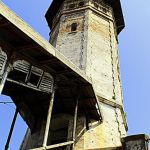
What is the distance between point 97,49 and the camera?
45.0 ft

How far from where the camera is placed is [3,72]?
262 inches

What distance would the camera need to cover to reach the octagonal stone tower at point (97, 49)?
10516 mm

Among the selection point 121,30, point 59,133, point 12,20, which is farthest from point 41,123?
point 121,30

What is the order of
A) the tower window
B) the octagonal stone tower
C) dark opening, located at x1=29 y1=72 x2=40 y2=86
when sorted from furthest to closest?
the tower window < the octagonal stone tower < dark opening, located at x1=29 y1=72 x2=40 y2=86

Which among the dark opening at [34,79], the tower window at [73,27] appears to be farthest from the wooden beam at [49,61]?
the tower window at [73,27]

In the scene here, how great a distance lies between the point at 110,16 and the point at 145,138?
10.3 meters

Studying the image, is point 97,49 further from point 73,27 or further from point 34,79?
point 34,79

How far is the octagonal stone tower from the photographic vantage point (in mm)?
10516

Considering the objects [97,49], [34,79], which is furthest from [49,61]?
[97,49]

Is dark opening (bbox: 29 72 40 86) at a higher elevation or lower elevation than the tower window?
lower

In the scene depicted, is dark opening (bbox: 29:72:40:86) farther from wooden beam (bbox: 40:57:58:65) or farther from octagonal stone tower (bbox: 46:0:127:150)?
octagonal stone tower (bbox: 46:0:127:150)

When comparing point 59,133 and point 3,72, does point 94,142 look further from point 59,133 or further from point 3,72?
point 3,72

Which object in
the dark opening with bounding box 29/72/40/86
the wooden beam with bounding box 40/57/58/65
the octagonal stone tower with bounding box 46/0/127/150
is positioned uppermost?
the octagonal stone tower with bounding box 46/0/127/150

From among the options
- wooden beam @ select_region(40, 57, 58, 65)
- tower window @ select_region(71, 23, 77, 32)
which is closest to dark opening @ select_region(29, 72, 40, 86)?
wooden beam @ select_region(40, 57, 58, 65)
